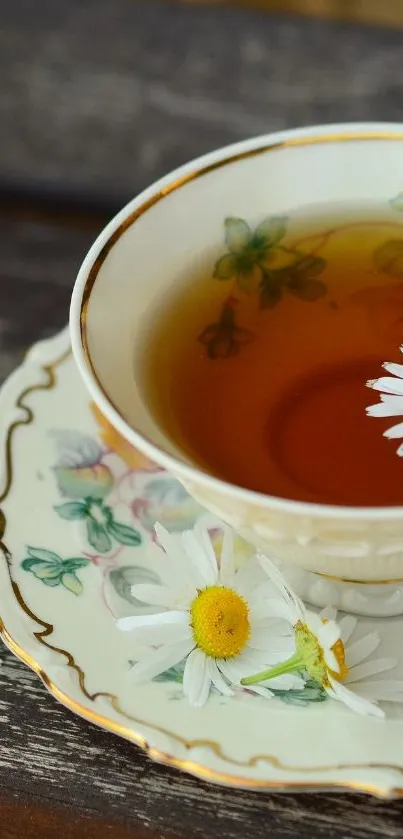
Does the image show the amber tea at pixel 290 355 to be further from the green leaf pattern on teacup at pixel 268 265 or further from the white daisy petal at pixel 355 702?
the white daisy petal at pixel 355 702

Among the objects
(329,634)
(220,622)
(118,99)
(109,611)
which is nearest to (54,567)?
(109,611)

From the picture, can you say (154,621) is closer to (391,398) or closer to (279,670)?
(279,670)

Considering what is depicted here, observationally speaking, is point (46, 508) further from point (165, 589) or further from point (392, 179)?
point (392, 179)

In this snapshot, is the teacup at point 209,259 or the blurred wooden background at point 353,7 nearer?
the teacup at point 209,259

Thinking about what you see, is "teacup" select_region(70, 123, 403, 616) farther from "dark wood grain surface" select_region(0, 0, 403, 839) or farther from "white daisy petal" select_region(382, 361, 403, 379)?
"dark wood grain surface" select_region(0, 0, 403, 839)

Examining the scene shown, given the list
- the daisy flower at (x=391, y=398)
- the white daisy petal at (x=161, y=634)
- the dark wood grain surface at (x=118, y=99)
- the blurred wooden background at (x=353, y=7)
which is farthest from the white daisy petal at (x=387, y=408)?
the blurred wooden background at (x=353, y=7)

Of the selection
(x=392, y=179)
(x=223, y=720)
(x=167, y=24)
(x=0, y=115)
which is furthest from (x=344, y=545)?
(x=167, y=24)
